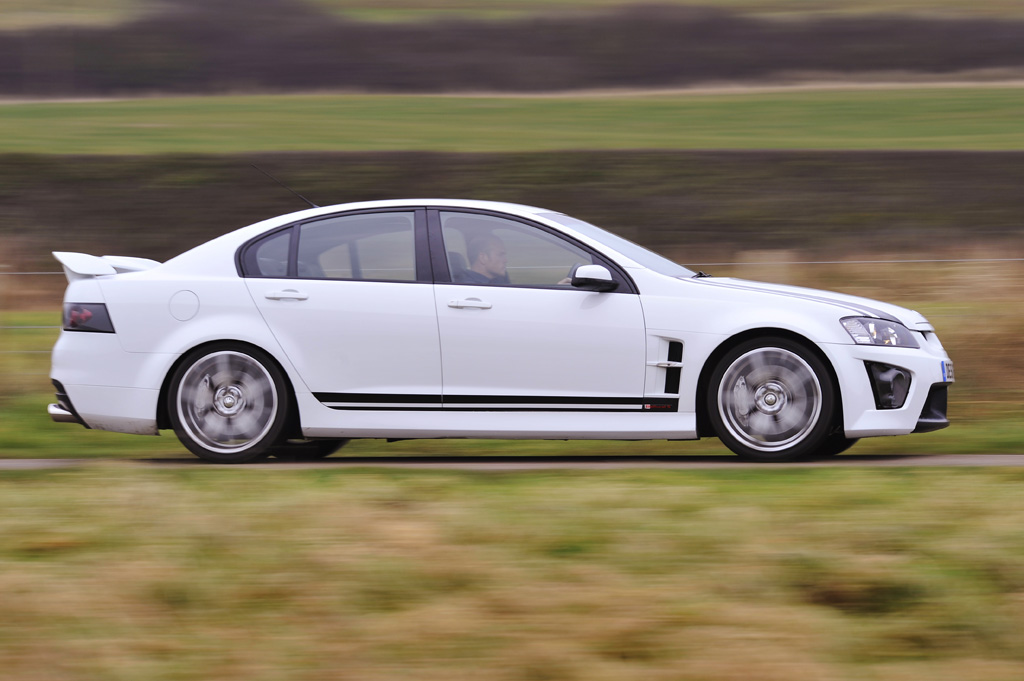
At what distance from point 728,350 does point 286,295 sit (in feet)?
7.68

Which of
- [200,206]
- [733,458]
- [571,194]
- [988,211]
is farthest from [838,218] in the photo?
[733,458]

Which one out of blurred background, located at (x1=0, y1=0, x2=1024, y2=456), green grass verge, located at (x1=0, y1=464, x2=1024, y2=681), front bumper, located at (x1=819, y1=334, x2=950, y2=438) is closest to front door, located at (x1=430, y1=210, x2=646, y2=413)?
green grass verge, located at (x1=0, y1=464, x2=1024, y2=681)

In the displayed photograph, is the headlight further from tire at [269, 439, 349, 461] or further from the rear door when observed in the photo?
tire at [269, 439, 349, 461]

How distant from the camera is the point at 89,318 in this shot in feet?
24.0

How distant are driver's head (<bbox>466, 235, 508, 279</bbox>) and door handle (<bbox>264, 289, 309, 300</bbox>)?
0.90 m

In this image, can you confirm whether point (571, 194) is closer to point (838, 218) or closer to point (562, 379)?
point (838, 218)

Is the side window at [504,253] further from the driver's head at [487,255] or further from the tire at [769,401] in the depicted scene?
the tire at [769,401]

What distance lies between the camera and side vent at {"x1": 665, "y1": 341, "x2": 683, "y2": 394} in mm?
6988

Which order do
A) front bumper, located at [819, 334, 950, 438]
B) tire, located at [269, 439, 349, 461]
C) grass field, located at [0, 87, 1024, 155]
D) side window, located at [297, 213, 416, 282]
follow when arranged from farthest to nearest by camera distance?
grass field, located at [0, 87, 1024, 155] → tire, located at [269, 439, 349, 461] → side window, located at [297, 213, 416, 282] → front bumper, located at [819, 334, 950, 438]

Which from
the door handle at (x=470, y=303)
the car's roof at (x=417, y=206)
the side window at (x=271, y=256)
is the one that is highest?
the car's roof at (x=417, y=206)

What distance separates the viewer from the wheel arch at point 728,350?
22.8 ft

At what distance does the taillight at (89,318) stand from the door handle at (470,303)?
186 cm

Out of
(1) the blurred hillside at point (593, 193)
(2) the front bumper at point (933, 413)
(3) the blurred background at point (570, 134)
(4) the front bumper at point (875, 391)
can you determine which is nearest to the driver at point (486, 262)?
(4) the front bumper at point (875, 391)

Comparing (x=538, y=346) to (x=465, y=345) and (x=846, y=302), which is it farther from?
(x=846, y=302)
